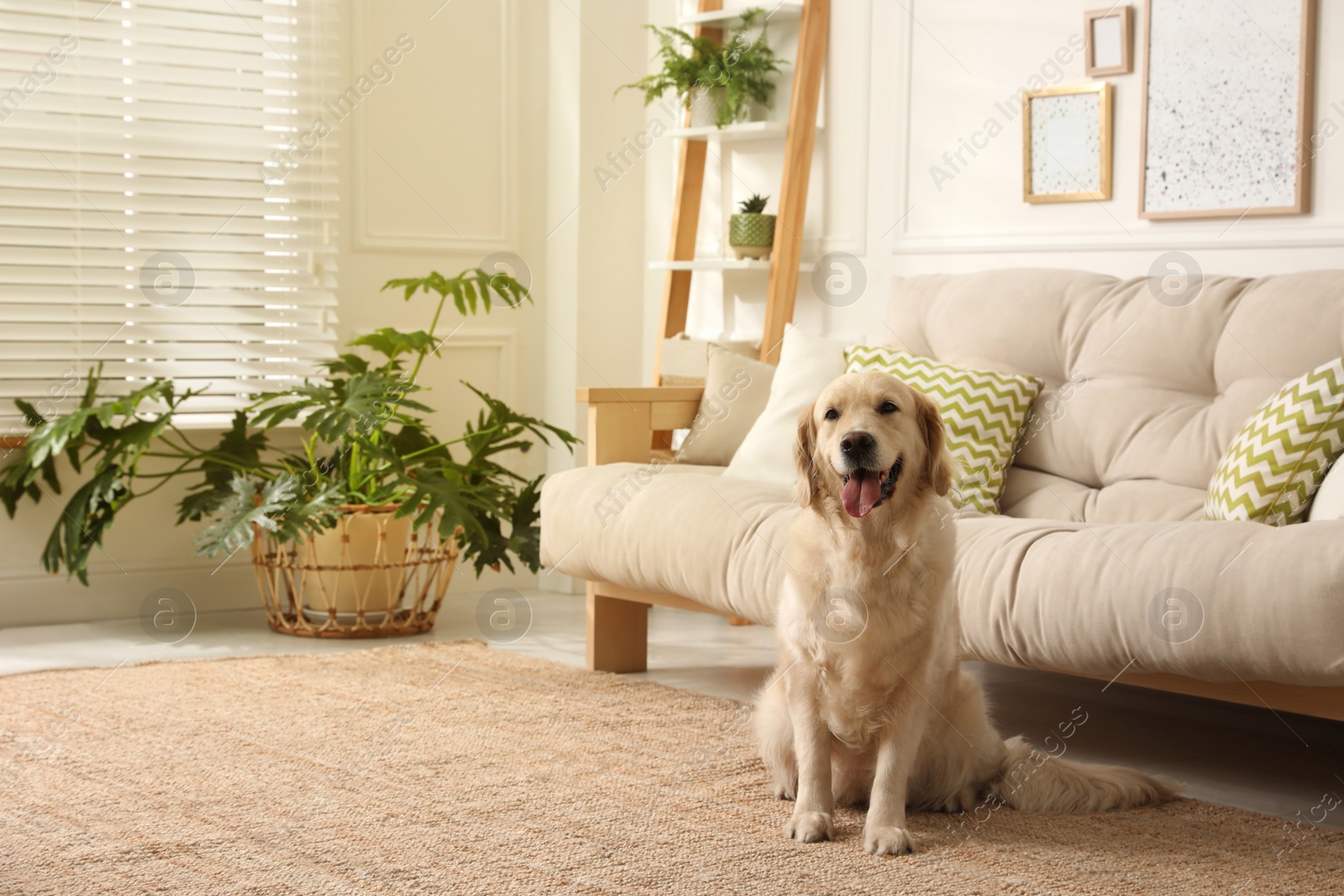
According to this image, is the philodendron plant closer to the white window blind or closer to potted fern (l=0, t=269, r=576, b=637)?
potted fern (l=0, t=269, r=576, b=637)

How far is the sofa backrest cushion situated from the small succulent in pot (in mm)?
910

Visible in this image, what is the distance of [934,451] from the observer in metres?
2.20

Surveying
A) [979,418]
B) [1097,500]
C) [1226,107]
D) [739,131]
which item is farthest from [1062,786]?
[739,131]

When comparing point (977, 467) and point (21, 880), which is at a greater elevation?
point (977, 467)

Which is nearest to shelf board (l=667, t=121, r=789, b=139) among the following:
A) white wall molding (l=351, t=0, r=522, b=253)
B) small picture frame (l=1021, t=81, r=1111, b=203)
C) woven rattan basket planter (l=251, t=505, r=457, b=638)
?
white wall molding (l=351, t=0, r=522, b=253)

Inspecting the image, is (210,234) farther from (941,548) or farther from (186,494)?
(941,548)

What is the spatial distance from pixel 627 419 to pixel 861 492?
4.86 ft

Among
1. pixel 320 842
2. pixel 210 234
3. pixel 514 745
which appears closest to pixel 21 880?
pixel 320 842

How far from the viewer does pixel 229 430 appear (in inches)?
168

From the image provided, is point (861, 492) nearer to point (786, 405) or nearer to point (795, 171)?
point (786, 405)

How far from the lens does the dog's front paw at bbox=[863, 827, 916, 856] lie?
207 cm

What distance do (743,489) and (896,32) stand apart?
5.75 feet

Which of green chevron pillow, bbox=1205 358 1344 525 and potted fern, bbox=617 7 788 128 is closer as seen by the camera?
green chevron pillow, bbox=1205 358 1344 525

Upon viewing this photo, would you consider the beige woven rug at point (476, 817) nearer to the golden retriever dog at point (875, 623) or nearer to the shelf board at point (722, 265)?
the golden retriever dog at point (875, 623)
